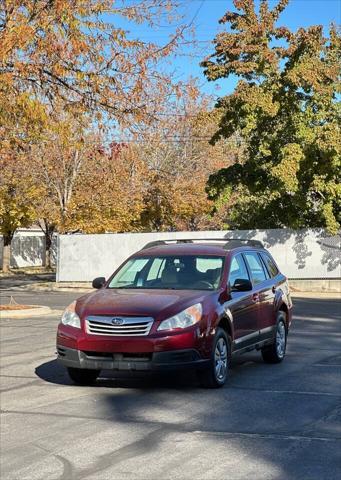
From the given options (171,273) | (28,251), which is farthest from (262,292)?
(28,251)

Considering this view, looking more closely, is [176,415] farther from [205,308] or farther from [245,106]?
[245,106]

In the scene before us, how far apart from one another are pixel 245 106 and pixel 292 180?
3.58 metres

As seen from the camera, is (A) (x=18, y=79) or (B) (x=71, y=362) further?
(A) (x=18, y=79)

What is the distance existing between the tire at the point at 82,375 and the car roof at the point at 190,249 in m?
1.87

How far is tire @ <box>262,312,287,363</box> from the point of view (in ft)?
34.2

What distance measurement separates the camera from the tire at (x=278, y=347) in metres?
10.4

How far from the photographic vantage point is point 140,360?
7996 millimetres

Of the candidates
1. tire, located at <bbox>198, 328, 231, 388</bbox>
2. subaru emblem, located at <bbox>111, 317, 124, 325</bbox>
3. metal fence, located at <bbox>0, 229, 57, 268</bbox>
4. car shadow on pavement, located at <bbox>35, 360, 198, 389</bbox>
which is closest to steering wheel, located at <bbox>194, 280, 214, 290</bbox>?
tire, located at <bbox>198, 328, 231, 388</bbox>

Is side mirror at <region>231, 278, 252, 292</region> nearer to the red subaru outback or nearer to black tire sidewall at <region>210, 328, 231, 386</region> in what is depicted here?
the red subaru outback

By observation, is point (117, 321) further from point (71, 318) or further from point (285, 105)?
point (285, 105)

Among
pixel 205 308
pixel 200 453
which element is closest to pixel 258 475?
pixel 200 453

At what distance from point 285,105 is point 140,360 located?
22.3 m

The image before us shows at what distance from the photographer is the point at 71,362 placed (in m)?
8.35

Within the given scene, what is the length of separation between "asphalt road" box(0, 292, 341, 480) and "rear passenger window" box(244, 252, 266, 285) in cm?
128
